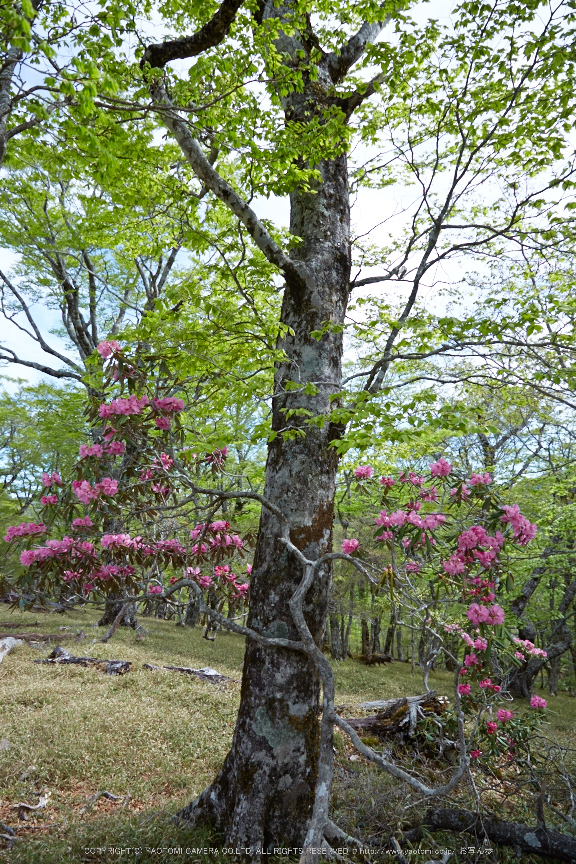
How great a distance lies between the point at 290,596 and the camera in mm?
3213

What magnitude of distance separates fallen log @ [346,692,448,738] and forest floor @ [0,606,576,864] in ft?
1.24

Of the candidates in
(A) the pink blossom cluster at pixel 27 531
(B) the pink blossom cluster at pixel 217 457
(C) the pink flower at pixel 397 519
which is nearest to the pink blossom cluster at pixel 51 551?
(A) the pink blossom cluster at pixel 27 531

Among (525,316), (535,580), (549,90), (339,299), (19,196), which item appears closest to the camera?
(525,316)

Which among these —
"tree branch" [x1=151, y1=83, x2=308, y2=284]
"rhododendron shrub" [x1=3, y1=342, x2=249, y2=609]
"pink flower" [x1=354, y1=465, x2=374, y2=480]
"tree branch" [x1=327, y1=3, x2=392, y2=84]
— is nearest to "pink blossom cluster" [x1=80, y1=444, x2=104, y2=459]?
"rhododendron shrub" [x1=3, y1=342, x2=249, y2=609]

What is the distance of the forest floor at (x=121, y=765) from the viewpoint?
3.17m

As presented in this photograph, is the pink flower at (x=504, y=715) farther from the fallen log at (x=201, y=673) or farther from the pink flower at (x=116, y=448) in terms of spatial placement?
the pink flower at (x=116, y=448)

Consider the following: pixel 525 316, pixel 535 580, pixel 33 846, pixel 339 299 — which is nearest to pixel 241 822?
pixel 33 846

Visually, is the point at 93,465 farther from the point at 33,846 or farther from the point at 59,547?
the point at 33,846

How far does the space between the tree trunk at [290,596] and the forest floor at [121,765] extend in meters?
0.35

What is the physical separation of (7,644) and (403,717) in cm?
755

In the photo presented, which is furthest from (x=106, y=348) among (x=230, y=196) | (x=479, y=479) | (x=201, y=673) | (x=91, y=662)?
(x=201, y=673)

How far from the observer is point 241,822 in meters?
3.00

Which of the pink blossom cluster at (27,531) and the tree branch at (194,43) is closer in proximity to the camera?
the tree branch at (194,43)

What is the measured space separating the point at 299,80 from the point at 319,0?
121cm
